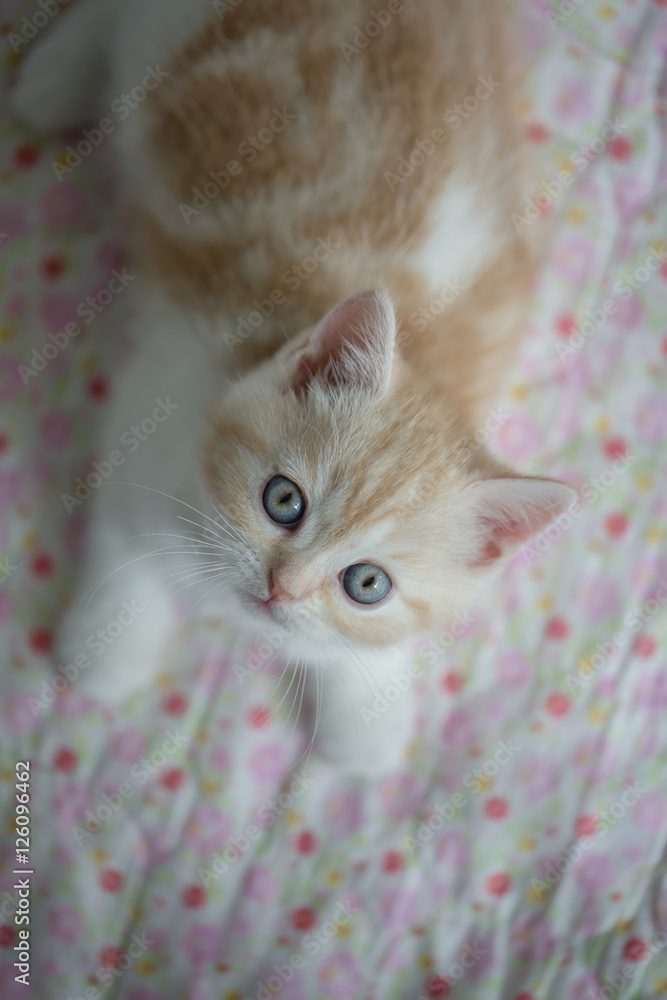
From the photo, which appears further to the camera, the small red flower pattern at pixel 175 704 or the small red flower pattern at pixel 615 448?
the small red flower pattern at pixel 615 448

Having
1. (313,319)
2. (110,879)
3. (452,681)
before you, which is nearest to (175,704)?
(110,879)

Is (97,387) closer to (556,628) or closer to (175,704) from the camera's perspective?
(175,704)

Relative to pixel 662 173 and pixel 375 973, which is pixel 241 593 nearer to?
pixel 375 973

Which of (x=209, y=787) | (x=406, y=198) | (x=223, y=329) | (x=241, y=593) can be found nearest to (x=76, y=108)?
(x=223, y=329)

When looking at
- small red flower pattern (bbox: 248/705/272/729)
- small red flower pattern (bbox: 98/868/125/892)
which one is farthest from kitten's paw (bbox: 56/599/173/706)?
small red flower pattern (bbox: 98/868/125/892)

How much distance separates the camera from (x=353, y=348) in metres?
1.12

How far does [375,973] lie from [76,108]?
193cm

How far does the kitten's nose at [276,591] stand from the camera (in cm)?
111

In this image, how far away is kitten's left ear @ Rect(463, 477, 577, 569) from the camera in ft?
3.45

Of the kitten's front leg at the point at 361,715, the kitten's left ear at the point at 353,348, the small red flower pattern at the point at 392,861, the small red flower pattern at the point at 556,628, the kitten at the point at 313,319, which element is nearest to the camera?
the kitten's left ear at the point at 353,348

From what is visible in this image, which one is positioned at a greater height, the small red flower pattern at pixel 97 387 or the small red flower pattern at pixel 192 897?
the small red flower pattern at pixel 97 387

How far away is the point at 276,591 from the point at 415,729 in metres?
0.66

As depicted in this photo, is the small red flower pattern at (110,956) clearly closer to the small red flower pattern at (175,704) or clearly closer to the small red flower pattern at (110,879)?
the small red flower pattern at (110,879)

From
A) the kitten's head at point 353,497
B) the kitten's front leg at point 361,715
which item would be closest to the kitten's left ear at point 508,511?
the kitten's head at point 353,497
